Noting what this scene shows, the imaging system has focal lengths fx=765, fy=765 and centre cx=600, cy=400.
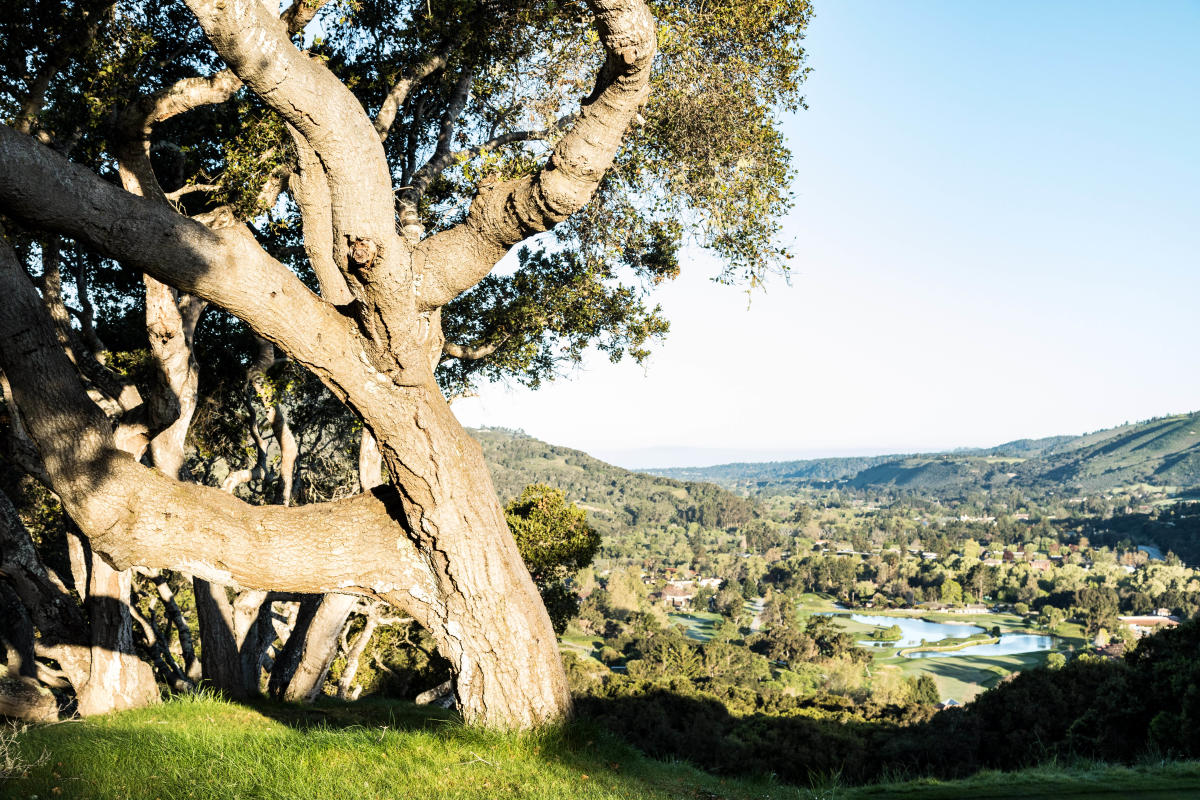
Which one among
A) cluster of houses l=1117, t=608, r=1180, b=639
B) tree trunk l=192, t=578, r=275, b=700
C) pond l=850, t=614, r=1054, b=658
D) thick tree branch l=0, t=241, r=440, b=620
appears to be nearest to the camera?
thick tree branch l=0, t=241, r=440, b=620

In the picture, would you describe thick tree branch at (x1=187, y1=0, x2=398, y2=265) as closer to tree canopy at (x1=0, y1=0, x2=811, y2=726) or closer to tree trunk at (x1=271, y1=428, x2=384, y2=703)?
tree canopy at (x1=0, y1=0, x2=811, y2=726)

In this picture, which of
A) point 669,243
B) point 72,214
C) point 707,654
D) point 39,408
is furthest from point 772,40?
point 707,654

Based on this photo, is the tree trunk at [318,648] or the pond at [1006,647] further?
the pond at [1006,647]

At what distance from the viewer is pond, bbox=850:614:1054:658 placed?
204 ft

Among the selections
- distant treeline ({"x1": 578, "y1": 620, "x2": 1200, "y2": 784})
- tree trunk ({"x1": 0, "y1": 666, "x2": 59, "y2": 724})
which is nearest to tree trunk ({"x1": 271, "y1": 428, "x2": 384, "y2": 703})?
tree trunk ({"x1": 0, "y1": 666, "x2": 59, "y2": 724})

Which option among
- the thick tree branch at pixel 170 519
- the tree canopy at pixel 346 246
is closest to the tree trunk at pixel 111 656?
the tree canopy at pixel 346 246

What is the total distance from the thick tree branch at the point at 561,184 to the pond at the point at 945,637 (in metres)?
64.1

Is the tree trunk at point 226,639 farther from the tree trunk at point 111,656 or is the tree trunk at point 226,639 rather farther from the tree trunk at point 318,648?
the tree trunk at point 111,656

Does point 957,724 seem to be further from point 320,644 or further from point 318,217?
point 318,217

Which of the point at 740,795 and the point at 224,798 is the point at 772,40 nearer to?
the point at 740,795

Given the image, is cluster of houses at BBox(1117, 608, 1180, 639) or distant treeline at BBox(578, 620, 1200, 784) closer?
distant treeline at BBox(578, 620, 1200, 784)

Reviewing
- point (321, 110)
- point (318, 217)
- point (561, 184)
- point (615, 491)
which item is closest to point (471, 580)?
point (318, 217)

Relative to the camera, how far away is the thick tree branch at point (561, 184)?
3760 mm

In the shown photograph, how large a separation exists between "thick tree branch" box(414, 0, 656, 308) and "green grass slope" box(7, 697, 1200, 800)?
259cm
